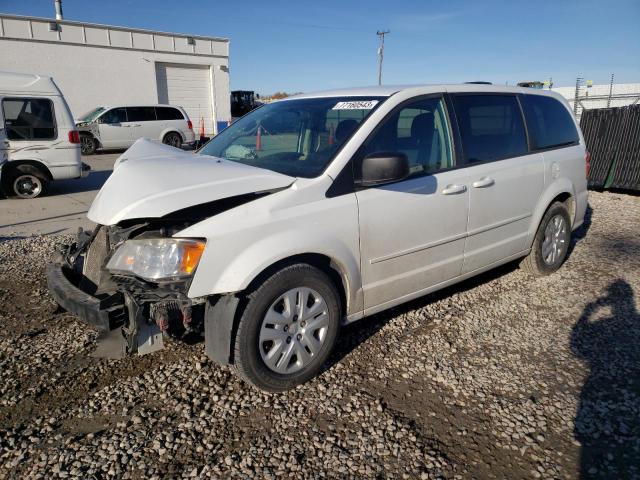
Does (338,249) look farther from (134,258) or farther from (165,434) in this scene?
(165,434)

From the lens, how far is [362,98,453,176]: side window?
3.34 m

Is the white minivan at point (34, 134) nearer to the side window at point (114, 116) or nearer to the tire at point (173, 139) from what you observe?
the side window at point (114, 116)

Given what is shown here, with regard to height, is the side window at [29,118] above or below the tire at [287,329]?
above

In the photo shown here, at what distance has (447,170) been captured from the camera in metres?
3.68

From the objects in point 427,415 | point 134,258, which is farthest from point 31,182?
point 427,415

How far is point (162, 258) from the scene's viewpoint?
2.63 meters

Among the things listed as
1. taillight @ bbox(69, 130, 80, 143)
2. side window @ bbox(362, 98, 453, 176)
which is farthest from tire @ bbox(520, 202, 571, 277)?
taillight @ bbox(69, 130, 80, 143)

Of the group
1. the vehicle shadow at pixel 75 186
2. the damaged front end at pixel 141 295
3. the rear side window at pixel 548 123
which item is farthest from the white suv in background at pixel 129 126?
the damaged front end at pixel 141 295

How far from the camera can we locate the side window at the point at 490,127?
3869 mm

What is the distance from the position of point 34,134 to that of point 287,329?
8800 mm

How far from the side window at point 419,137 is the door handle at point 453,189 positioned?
0.16 meters

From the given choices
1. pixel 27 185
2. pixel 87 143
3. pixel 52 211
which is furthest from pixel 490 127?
pixel 87 143

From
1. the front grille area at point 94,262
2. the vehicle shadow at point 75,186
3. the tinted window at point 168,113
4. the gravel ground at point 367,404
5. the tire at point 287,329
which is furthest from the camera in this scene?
the tinted window at point 168,113

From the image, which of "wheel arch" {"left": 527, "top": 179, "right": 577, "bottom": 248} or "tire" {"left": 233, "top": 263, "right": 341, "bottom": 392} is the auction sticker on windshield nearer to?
"tire" {"left": 233, "top": 263, "right": 341, "bottom": 392}
